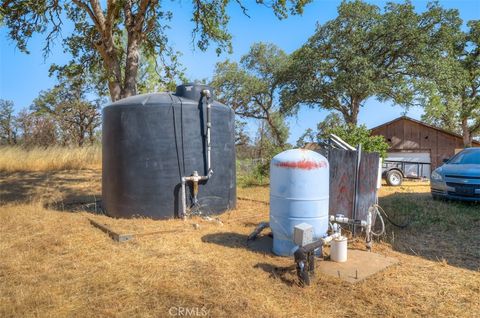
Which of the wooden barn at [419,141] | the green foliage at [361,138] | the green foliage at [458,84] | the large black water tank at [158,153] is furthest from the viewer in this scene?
the wooden barn at [419,141]

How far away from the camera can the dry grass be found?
58.4 feet

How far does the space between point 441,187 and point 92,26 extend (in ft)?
44.3

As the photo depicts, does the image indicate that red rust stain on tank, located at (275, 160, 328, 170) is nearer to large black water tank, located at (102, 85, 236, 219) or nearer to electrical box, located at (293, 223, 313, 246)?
electrical box, located at (293, 223, 313, 246)

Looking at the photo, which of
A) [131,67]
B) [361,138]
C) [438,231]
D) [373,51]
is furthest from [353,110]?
[438,231]

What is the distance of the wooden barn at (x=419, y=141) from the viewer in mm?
25578

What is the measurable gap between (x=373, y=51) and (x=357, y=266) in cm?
2043

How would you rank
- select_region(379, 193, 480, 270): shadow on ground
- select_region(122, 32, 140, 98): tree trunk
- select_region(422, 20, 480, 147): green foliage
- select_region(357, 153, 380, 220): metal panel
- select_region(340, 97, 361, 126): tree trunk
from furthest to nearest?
select_region(340, 97, 361, 126): tree trunk
select_region(422, 20, 480, 147): green foliage
select_region(122, 32, 140, 98): tree trunk
select_region(357, 153, 380, 220): metal panel
select_region(379, 193, 480, 270): shadow on ground

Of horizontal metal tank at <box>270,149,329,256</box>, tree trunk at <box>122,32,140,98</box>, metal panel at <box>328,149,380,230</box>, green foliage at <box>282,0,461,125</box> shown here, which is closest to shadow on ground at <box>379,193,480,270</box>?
metal panel at <box>328,149,380,230</box>

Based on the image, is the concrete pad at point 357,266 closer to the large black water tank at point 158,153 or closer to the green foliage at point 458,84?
the large black water tank at point 158,153

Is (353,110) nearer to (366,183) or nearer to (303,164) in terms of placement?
(366,183)

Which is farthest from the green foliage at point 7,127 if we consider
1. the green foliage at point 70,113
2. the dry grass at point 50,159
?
the dry grass at point 50,159

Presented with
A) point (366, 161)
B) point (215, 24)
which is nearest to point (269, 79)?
point (215, 24)

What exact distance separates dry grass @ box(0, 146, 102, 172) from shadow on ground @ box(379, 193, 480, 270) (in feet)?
48.7

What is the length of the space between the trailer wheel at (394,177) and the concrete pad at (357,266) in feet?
35.2
